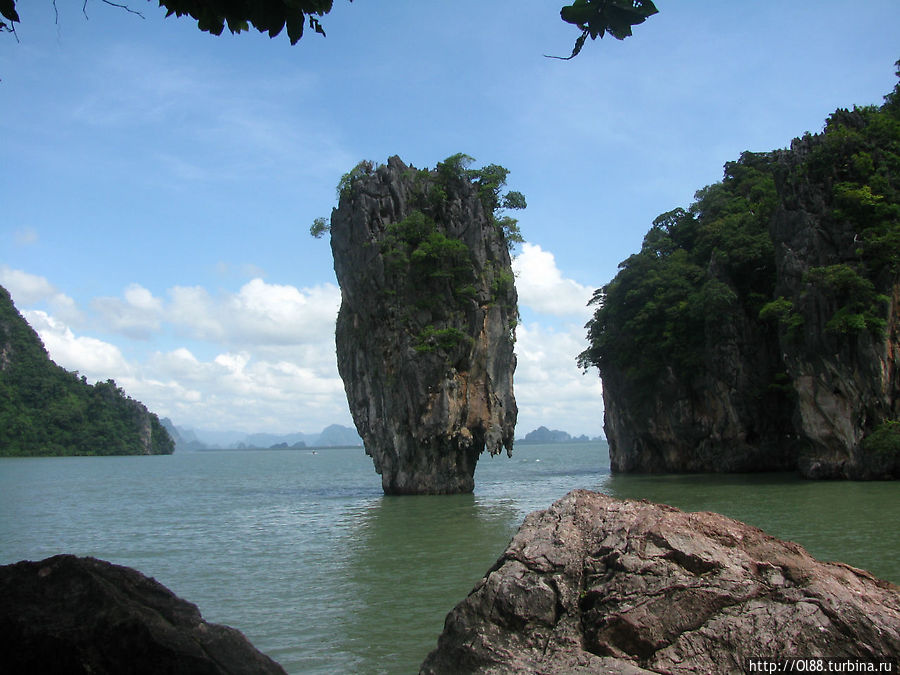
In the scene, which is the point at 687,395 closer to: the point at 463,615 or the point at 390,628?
the point at 390,628

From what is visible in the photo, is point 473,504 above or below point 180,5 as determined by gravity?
below

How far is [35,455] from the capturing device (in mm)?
94438

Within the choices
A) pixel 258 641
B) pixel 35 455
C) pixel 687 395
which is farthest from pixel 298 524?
pixel 35 455

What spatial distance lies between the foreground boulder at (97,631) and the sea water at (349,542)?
3.96 metres

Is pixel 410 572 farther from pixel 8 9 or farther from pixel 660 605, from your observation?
pixel 8 9

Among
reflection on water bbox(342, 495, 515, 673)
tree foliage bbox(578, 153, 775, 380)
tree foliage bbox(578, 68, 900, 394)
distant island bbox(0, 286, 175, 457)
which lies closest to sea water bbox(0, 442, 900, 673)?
reflection on water bbox(342, 495, 515, 673)

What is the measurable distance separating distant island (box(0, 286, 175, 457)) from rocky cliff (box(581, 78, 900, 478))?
3274 inches

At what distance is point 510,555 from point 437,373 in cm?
2202

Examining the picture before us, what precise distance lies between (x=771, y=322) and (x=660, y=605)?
33.0 m

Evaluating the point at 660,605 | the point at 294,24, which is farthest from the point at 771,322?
the point at 294,24

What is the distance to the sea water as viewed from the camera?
29.0 ft

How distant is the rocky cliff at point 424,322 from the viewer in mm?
27953

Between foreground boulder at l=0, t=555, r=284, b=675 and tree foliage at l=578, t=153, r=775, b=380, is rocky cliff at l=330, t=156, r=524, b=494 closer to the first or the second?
tree foliage at l=578, t=153, r=775, b=380

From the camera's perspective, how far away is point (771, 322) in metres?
34.8
